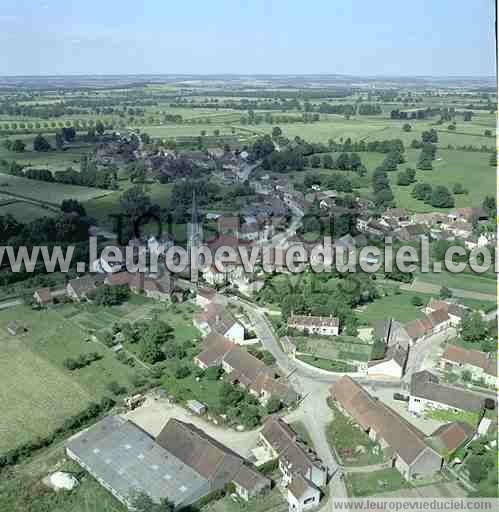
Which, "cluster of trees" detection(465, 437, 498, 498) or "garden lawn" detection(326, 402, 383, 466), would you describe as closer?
"cluster of trees" detection(465, 437, 498, 498)

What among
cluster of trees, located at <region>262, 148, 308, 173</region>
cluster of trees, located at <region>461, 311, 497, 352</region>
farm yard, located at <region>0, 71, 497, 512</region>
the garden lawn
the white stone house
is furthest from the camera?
cluster of trees, located at <region>262, 148, 308, 173</region>

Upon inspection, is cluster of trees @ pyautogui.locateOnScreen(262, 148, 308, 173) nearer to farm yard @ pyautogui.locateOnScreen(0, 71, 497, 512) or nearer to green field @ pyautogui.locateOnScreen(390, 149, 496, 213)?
farm yard @ pyautogui.locateOnScreen(0, 71, 497, 512)

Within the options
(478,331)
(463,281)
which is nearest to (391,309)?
(478,331)

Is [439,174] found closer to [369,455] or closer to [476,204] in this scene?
[476,204]

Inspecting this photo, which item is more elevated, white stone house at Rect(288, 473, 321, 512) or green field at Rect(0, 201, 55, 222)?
green field at Rect(0, 201, 55, 222)

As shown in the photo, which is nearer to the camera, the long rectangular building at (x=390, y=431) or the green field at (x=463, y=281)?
the long rectangular building at (x=390, y=431)

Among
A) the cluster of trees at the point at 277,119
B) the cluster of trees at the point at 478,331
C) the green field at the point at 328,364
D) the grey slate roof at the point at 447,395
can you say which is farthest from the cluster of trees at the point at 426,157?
the grey slate roof at the point at 447,395

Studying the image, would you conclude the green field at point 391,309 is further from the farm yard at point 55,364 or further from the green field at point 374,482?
the green field at point 374,482

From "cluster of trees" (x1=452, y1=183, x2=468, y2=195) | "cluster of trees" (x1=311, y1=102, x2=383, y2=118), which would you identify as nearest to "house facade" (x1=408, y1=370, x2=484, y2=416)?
"cluster of trees" (x1=452, y1=183, x2=468, y2=195)
